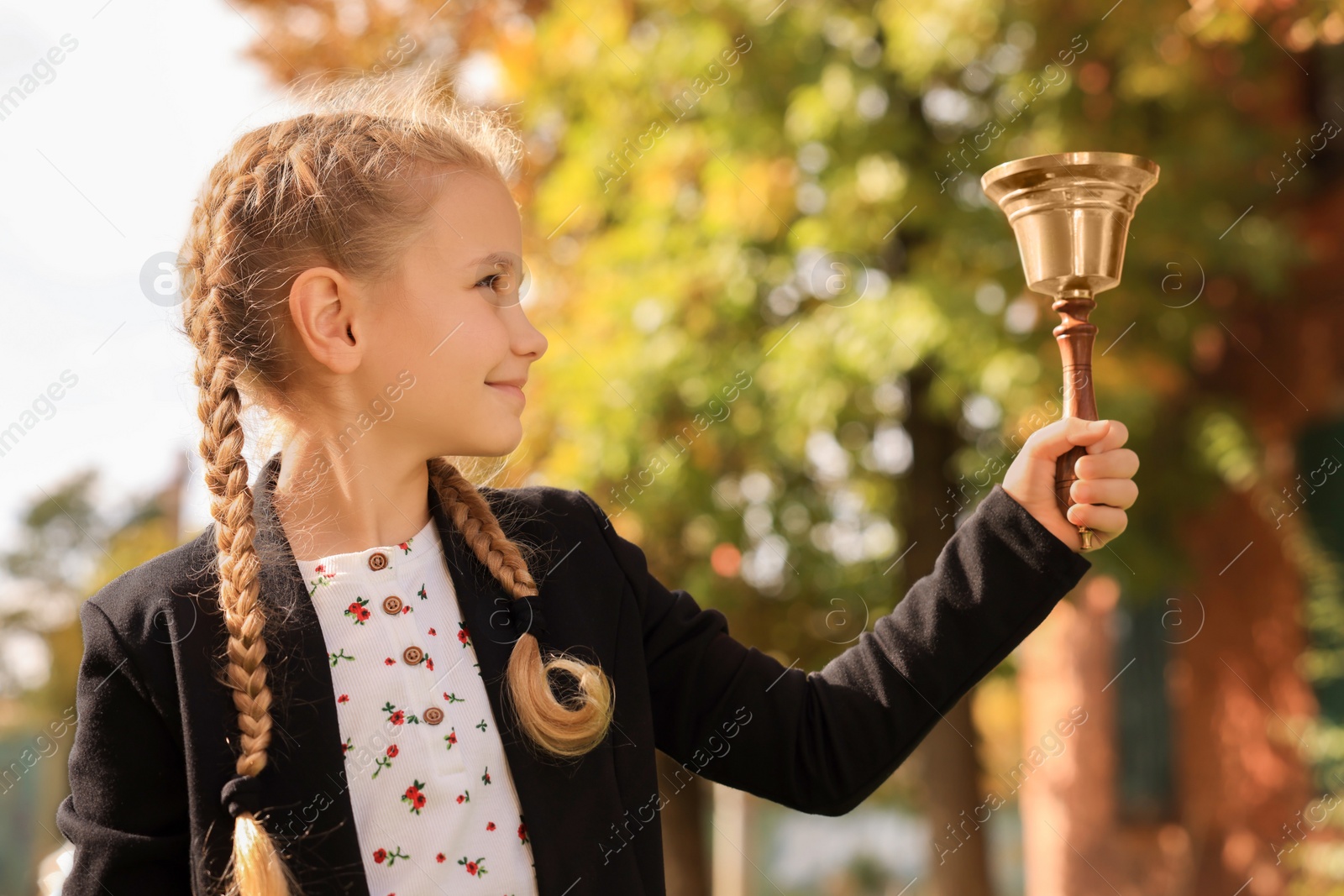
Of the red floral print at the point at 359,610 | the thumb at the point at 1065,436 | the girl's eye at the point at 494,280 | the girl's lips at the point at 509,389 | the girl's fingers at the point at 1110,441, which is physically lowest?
the girl's fingers at the point at 1110,441

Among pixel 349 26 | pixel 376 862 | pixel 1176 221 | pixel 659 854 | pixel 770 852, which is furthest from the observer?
pixel 770 852

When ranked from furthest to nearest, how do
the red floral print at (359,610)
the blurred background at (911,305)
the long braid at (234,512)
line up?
the blurred background at (911,305)
the red floral print at (359,610)
the long braid at (234,512)

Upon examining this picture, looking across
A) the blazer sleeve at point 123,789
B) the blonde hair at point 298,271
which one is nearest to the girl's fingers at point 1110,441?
the blonde hair at point 298,271

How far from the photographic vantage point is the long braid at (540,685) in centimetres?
145

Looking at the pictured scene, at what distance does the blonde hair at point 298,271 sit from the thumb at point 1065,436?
61cm

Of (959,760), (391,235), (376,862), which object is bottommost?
(959,760)

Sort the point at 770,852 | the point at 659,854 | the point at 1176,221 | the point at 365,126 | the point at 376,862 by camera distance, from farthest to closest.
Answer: the point at 770,852 → the point at 1176,221 → the point at 365,126 → the point at 659,854 → the point at 376,862

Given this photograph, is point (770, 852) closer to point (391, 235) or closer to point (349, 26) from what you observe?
point (349, 26)

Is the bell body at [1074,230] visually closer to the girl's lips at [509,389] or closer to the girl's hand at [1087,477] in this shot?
the girl's hand at [1087,477]

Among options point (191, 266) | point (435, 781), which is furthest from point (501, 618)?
point (191, 266)

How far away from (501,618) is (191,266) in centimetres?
66

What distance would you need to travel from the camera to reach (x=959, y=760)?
5.60 meters

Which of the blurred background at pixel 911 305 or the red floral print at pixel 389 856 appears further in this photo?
the blurred background at pixel 911 305

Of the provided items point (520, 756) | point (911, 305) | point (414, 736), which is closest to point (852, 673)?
point (520, 756)
